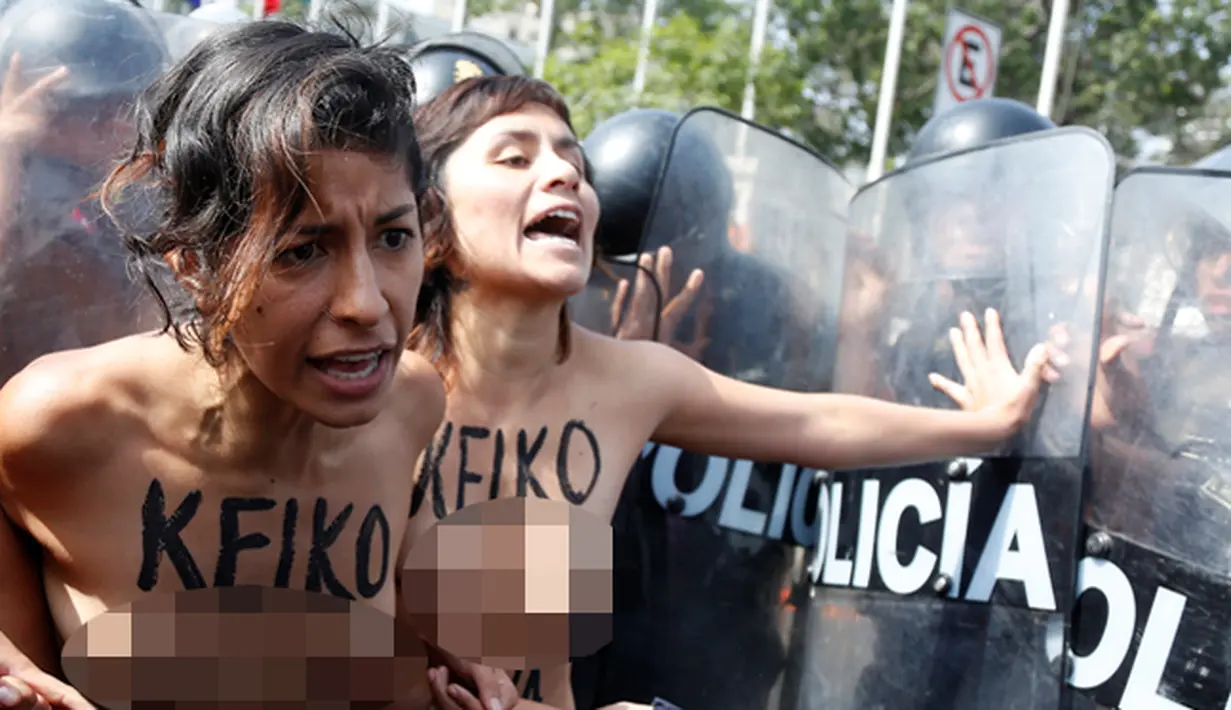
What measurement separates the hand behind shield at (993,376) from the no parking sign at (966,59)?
16.7 ft

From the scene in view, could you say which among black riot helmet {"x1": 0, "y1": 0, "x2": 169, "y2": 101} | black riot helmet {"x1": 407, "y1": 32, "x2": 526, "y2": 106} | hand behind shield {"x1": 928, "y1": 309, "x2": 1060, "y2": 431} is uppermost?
black riot helmet {"x1": 407, "y1": 32, "x2": 526, "y2": 106}

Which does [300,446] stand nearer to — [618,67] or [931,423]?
[931,423]

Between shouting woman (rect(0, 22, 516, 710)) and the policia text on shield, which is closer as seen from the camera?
shouting woman (rect(0, 22, 516, 710))

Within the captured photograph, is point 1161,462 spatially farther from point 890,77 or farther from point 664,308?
point 890,77

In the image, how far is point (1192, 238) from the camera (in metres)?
2.27

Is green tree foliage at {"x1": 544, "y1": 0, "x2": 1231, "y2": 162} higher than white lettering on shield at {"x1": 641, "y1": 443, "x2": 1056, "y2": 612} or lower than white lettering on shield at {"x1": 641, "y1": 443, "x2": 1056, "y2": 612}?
higher

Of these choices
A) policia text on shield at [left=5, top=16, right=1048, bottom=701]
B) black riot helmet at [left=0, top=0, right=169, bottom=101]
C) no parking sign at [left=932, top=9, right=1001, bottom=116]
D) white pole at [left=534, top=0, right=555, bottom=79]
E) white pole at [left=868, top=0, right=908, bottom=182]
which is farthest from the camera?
white pole at [left=534, top=0, right=555, bottom=79]

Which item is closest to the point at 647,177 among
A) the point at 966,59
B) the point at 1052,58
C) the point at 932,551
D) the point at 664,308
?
the point at 664,308

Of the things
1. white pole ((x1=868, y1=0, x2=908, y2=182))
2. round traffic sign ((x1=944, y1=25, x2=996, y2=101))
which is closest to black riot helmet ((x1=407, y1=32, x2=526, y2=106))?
round traffic sign ((x1=944, y1=25, x2=996, y2=101))

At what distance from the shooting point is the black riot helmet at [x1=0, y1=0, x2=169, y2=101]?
2246 millimetres

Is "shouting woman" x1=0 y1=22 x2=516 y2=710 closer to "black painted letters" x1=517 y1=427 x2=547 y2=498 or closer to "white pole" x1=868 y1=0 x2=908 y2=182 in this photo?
"black painted letters" x1=517 y1=427 x2=547 y2=498

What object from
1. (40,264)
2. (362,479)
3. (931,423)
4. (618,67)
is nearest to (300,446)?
(362,479)

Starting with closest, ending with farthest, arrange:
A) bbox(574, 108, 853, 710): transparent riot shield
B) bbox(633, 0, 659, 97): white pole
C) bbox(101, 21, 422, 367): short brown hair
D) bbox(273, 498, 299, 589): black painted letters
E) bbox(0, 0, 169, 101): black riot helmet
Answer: bbox(101, 21, 422, 367): short brown hair, bbox(273, 498, 299, 589): black painted letters, bbox(0, 0, 169, 101): black riot helmet, bbox(574, 108, 853, 710): transparent riot shield, bbox(633, 0, 659, 97): white pole

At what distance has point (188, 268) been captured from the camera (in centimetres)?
158
